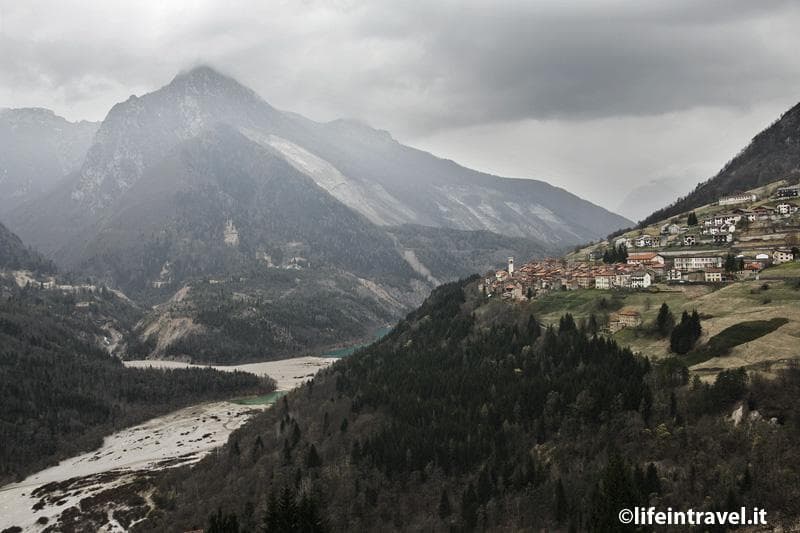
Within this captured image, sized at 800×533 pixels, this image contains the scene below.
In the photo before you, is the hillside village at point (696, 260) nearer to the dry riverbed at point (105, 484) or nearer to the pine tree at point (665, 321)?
the pine tree at point (665, 321)

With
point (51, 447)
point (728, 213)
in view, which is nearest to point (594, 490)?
point (728, 213)

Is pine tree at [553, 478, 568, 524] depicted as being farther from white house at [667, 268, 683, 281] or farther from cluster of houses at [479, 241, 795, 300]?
white house at [667, 268, 683, 281]

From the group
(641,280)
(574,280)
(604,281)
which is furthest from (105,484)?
(641,280)

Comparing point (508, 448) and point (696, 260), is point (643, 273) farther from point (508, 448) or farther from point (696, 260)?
point (508, 448)

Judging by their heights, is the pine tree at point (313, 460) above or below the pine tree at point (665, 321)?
below

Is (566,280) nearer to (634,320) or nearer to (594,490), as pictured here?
(634,320)

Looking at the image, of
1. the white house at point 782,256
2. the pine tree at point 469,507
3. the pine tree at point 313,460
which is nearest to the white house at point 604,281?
the white house at point 782,256
